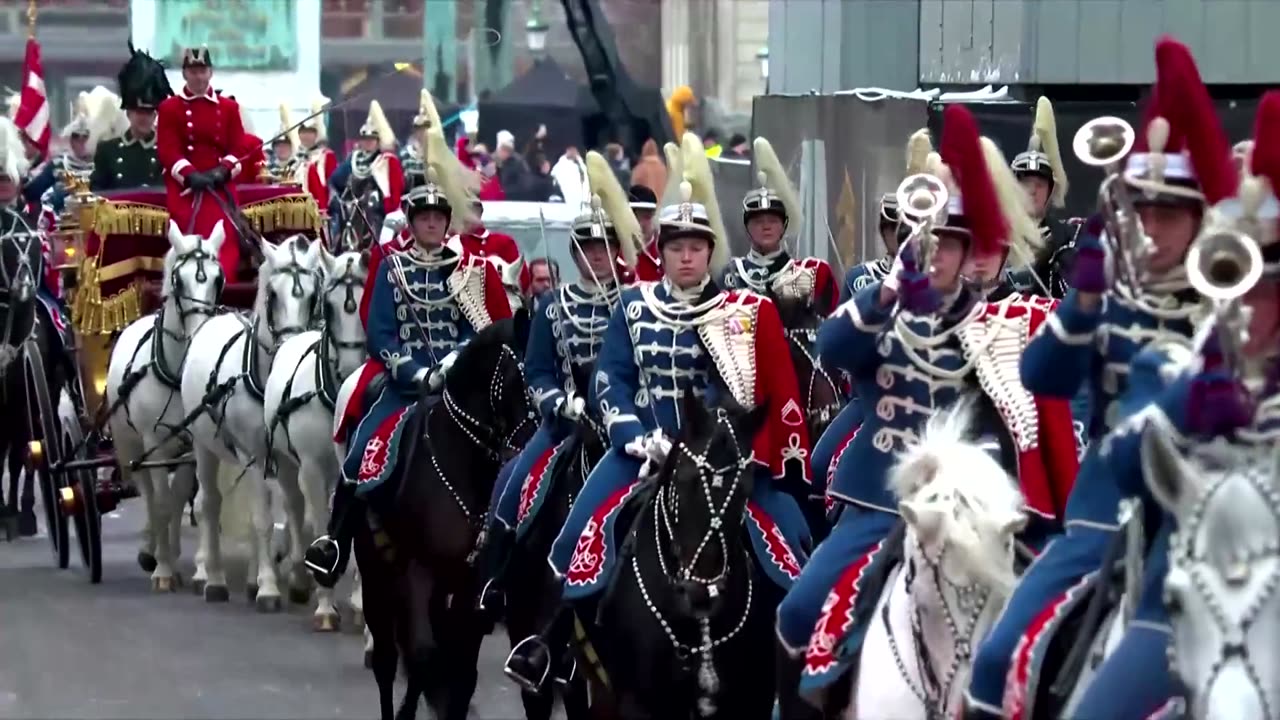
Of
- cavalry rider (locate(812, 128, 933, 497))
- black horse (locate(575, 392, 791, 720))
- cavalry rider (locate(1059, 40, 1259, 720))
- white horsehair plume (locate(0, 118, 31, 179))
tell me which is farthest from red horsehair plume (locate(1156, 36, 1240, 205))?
white horsehair plume (locate(0, 118, 31, 179))

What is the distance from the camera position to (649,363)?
10.3 m

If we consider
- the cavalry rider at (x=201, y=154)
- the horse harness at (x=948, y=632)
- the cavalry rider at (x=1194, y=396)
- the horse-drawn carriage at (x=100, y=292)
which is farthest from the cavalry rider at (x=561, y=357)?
the horse-drawn carriage at (x=100, y=292)

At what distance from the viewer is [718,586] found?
9.38 m

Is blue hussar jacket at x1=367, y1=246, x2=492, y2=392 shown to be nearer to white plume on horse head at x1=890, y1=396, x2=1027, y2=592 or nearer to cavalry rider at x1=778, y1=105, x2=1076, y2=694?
cavalry rider at x1=778, y1=105, x2=1076, y2=694

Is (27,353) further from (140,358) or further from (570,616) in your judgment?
(570,616)

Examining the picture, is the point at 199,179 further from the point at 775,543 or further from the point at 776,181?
the point at 775,543

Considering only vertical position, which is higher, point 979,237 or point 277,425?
point 979,237

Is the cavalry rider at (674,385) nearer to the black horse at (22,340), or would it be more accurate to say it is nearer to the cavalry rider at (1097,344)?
the cavalry rider at (1097,344)

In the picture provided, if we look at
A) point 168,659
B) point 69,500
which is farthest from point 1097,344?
point 69,500

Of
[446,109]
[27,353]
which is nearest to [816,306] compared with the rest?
[27,353]

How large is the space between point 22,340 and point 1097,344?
1223 cm

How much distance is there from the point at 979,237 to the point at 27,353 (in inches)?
435

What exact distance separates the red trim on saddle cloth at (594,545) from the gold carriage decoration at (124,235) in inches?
343

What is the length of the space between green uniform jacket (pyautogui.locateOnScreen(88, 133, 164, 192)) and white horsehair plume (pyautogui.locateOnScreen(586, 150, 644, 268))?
8358 mm
